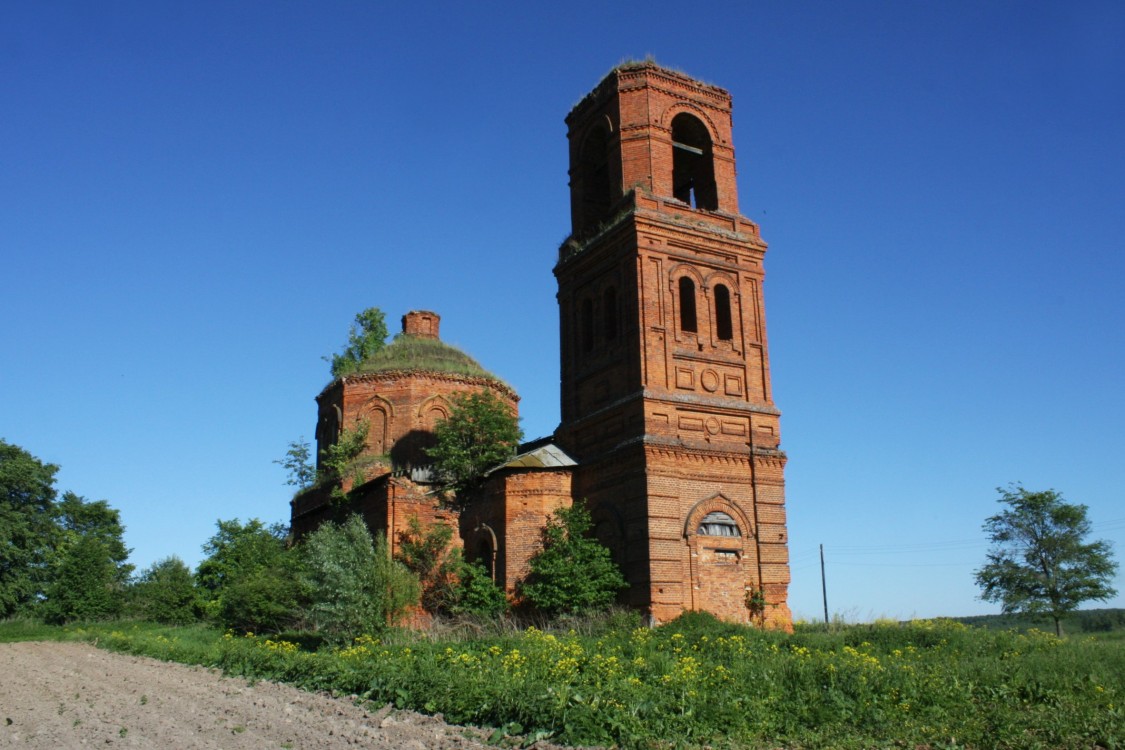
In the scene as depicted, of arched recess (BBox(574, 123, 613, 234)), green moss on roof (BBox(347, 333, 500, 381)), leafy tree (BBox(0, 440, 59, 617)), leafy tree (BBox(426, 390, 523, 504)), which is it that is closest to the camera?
leafy tree (BBox(426, 390, 523, 504))

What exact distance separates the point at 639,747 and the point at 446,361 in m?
23.4

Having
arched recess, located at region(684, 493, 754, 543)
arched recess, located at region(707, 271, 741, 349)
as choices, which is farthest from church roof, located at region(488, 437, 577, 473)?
arched recess, located at region(707, 271, 741, 349)

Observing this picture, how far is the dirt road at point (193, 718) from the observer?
1059cm

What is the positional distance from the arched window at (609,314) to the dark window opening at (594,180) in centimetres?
243

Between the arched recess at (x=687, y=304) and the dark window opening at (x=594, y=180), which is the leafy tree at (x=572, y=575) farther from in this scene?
the dark window opening at (x=594, y=180)

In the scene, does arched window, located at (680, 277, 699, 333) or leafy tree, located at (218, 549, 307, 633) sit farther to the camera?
leafy tree, located at (218, 549, 307, 633)

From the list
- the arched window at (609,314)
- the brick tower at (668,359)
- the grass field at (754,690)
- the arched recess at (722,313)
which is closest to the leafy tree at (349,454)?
the brick tower at (668,359)

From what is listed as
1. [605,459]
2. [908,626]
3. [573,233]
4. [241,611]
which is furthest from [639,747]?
[241,611]

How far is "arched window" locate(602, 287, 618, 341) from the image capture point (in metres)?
24.2

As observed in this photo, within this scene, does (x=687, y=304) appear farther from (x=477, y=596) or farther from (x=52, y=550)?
(x=52, y=550)

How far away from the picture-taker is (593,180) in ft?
87.5

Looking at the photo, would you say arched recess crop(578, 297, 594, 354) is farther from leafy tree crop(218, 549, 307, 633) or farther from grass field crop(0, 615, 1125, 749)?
leafy tree crop(218, 549, 307, 633)

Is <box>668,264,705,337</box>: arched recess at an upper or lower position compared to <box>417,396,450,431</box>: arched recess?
upper

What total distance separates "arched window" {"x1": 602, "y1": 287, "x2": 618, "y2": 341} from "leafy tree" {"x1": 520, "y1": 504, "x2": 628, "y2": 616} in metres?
4.80
